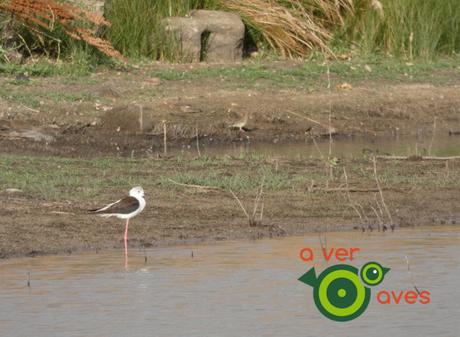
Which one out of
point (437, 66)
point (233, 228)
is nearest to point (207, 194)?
point (233, 228)

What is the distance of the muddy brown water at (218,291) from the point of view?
749 centimetres

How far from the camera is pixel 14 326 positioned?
7.37m

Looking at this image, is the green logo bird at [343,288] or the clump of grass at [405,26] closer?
the green logo bird at [343,288]

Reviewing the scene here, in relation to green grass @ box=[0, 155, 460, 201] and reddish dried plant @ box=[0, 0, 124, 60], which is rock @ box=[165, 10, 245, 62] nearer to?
reddish dried plant @ box=[0, 0, 124, 60]

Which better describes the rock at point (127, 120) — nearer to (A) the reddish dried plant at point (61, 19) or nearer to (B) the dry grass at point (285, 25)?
(A) the reddish dried plant at point (61, 19)

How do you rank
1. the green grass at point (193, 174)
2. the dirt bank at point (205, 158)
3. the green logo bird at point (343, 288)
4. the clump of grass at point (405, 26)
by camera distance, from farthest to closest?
the clump of grass at point (405, 26) < the green grass at point (193, 174) < the dirt bank at point (205, 158) < the green logo bird at point (343, 288)

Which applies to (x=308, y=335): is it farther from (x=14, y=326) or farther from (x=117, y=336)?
(x=14, y=326)

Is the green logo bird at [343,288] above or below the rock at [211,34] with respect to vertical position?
above

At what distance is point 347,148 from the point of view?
14148 millimetres

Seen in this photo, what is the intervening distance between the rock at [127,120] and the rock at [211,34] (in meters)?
2.80

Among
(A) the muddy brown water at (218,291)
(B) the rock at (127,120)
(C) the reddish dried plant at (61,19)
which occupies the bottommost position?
(B) the rock at (127,120)

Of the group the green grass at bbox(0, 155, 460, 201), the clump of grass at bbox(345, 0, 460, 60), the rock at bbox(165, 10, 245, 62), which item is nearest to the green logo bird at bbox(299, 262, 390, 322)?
the green grass at bbox(0, 155, 460, 201)

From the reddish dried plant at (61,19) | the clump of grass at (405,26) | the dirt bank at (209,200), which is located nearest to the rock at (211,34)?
the reddish dried plant at (61,19)

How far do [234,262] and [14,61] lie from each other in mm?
7391
